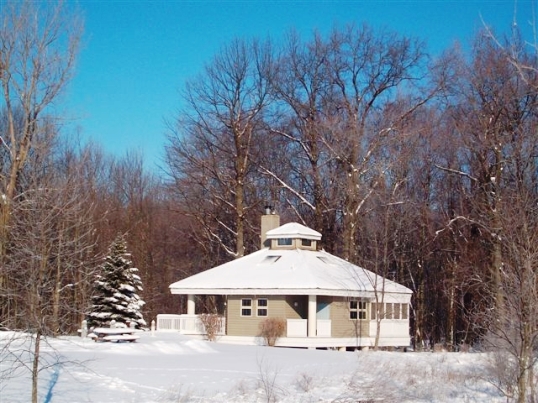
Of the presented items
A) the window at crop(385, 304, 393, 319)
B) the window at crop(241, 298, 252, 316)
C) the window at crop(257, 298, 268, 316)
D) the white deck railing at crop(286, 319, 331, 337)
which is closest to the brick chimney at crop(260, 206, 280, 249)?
the window at crop(241, 298, 252, 316)

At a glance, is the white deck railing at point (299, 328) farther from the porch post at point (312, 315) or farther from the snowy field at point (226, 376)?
the snowy field at point (226, 376)

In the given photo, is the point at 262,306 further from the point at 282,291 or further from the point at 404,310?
the point at 404,310

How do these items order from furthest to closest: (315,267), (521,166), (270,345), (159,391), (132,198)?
1. (132,198)
2. (315,267)
3. (270,345)
4. (521,166)
5. (159,391)

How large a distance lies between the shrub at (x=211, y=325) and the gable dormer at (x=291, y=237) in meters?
4.98

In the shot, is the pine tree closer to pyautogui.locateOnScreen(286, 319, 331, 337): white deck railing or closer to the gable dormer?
pyautogui.locateOnScreen(286, 319, 331, 337): white deck railing

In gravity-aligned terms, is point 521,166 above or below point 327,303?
above

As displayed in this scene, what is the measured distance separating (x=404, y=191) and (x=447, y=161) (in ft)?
9.52

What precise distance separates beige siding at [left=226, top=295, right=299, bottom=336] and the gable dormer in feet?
14.2

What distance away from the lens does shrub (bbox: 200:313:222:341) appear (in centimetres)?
3256

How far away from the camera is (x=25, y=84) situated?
3145cm

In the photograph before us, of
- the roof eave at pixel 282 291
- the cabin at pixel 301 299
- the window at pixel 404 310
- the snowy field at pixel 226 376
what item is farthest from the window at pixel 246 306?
the window at pixel 404 310

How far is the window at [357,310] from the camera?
3338 centimetres

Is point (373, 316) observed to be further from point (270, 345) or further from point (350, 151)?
point (350, 151)

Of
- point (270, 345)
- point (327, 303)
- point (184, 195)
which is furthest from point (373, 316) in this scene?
point (184, 195)
